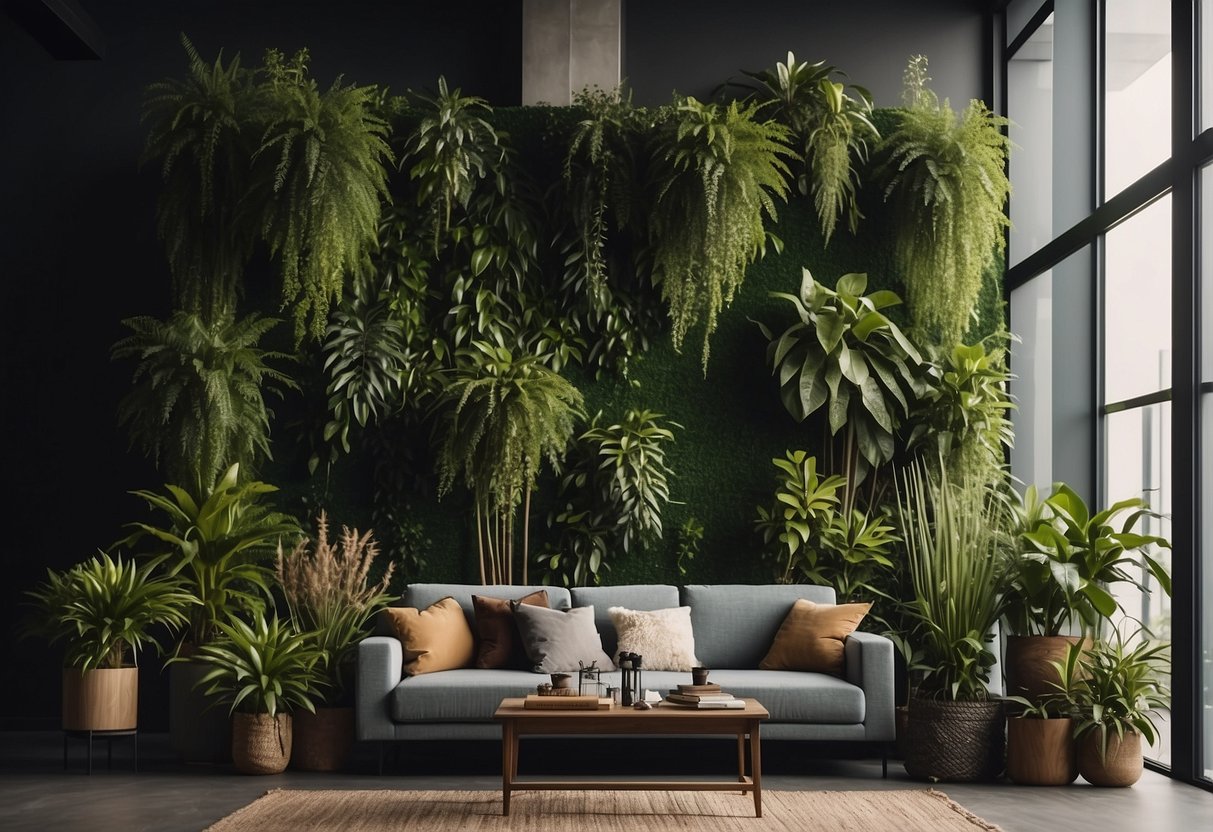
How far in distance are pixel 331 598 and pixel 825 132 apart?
3.67m

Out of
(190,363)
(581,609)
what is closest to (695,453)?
(581,609)

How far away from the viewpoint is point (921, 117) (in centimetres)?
690

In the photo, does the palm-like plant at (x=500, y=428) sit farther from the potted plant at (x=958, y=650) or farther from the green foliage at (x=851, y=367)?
the potted plant at (x=958, y=650)

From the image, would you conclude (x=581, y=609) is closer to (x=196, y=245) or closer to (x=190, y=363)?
(x=190, y=363)

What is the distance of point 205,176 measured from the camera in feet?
21.5

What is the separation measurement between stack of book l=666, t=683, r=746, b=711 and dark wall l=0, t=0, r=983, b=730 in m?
2.20

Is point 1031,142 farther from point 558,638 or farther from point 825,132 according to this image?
point 558,638

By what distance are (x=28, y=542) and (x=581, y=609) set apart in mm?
3384

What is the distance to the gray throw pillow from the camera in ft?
19.3

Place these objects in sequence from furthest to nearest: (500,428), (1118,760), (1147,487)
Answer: (500,428) < (1147,487) < (1118,760)

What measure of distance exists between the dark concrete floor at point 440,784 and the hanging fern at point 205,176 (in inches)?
96.6

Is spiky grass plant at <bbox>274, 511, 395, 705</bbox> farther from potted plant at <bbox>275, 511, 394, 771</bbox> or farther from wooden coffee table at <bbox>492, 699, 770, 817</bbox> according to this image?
wooden coffee table at <bbox>492, 699, 770, 817</bbox>

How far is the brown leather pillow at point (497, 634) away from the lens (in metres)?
5.99

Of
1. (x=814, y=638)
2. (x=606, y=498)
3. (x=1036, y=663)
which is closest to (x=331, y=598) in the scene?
(x=606, y=498)
